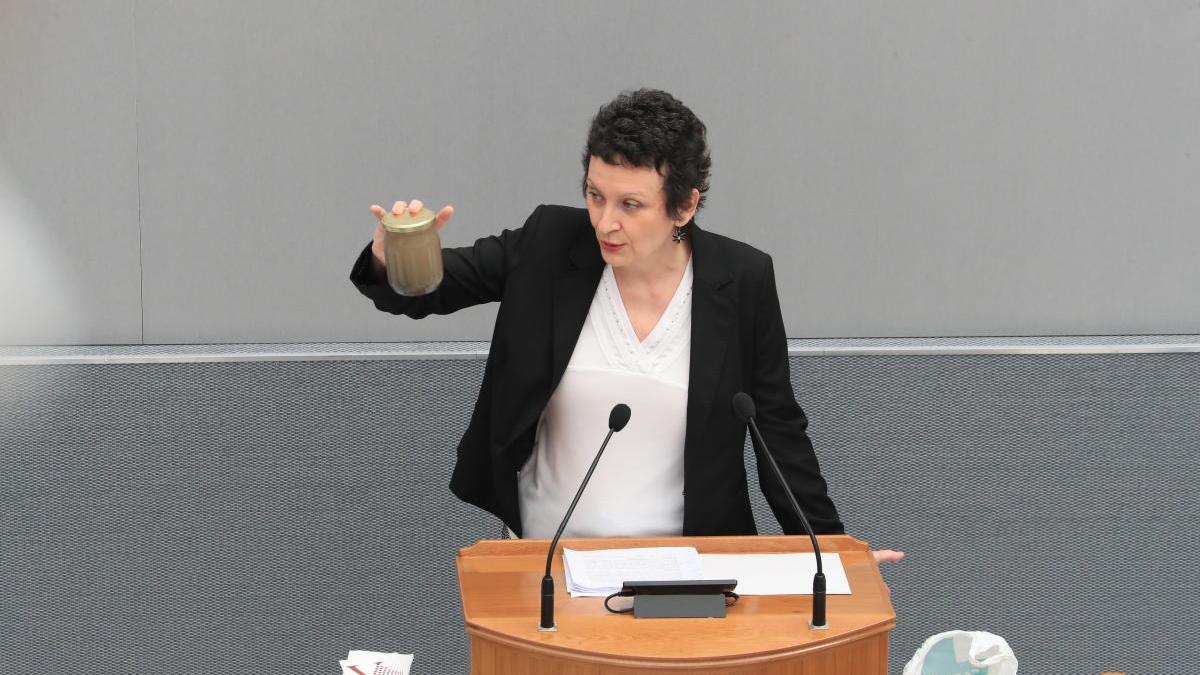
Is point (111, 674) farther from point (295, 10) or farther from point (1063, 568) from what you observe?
point (1063, 568)

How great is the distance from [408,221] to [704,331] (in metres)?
0.59

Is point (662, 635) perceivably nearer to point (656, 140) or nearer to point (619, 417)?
point (619, 417)

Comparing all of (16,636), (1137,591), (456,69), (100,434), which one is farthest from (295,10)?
(1137,591)

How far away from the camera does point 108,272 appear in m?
3.84

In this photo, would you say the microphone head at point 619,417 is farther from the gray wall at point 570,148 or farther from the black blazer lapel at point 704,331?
the gray wall at point 570,148

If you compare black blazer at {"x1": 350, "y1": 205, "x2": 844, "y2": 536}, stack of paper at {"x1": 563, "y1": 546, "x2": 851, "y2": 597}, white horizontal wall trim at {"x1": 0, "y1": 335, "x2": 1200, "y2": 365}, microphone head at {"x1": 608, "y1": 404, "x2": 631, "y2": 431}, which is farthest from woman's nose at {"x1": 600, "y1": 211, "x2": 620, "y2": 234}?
white horizontal wall trim at {"x1": 0, "y1": 335, "x2": 1200, "y2": 365}

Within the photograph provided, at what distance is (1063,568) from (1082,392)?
0.47m

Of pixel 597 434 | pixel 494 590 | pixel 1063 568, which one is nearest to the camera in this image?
pixel 494 590

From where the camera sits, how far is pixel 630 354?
9.30 ft

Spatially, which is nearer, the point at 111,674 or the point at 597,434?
the point at 597,434

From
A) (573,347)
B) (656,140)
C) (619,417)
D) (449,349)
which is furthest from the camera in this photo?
(449,349)

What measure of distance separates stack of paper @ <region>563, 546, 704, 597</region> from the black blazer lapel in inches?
9.2

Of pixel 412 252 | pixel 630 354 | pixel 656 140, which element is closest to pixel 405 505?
pixel 630 354

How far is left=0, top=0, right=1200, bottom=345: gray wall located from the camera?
3.79 m
